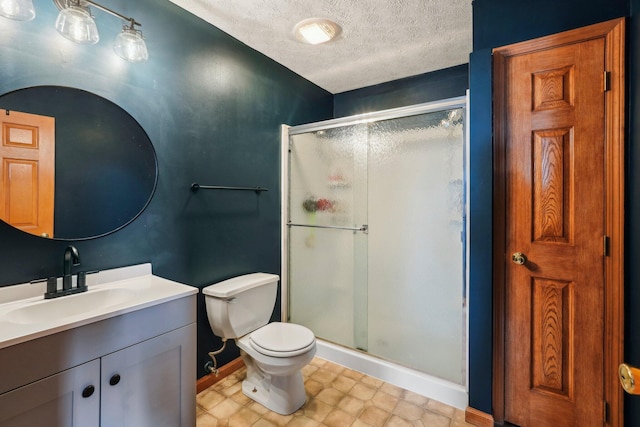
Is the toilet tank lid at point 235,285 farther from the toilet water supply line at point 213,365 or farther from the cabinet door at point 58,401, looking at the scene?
the cabinet door at point 58,401

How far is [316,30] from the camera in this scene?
196 cm

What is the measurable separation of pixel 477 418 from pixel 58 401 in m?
1.94

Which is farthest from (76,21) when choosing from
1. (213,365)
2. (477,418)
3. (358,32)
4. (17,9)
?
(477,418)

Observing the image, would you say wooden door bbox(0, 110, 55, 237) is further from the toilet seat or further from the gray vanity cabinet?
the toilet seat

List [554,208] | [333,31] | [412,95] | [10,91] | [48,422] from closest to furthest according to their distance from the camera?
[48,422] → [10,91] → [554,208] → [333,31] → [412,95]

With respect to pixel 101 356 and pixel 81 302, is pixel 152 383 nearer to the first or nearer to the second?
pixel 101 356

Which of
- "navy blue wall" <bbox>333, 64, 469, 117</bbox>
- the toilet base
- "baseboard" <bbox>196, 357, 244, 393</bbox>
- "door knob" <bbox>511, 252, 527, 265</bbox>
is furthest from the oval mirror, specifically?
"navy blue wall" <bbox>333, 64, 469, 117</bbox>

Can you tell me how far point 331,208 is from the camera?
7.89ft

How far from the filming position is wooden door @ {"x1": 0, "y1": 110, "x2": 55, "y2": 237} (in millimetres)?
1196

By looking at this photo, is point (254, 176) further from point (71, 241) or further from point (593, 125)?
point (593, 125)

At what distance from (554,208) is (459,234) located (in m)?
0.51

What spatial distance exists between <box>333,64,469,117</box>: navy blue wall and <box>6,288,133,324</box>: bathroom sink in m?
2.65

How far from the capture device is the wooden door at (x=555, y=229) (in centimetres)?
138

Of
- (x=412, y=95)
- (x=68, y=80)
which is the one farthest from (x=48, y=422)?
(x=412, y=95)
